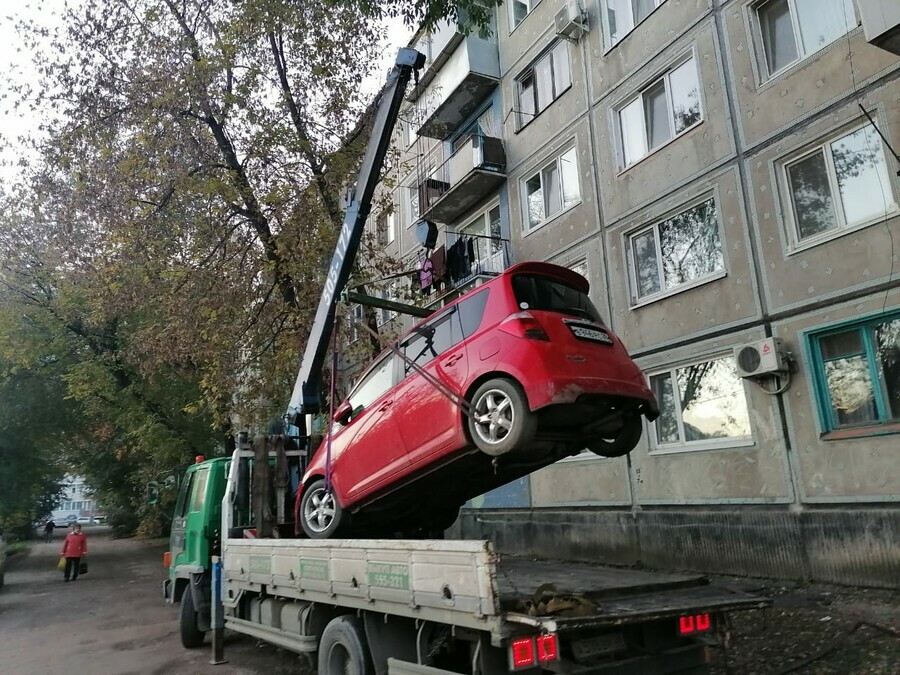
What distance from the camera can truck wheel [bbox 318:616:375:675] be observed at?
4.57m

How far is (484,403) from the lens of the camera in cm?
493

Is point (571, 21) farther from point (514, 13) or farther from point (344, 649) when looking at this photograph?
point (344, 649)

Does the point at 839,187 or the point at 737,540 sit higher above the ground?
the point at 839,187

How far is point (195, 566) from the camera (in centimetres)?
795

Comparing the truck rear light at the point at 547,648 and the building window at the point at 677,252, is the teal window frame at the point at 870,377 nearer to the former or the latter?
the building window at the point at 677,252

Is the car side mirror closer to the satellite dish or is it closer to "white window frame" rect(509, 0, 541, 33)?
the satellite dish

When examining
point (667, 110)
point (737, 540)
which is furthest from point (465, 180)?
point (737, 540)

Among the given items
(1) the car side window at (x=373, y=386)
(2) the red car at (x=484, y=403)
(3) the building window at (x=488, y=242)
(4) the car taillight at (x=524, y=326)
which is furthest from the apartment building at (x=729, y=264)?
(1) the car side window at (x=373, y=386)

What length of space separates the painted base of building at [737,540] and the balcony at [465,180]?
783 cm

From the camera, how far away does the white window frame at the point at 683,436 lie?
9328 millimetres

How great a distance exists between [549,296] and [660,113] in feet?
25.8

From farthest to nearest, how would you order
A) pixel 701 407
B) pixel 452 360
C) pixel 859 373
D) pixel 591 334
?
pixel 701 407, pixel 859 373, pixel 452 360, pixel 591 334

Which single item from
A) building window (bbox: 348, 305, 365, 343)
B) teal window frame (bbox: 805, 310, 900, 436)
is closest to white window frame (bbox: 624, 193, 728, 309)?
teal window frame (bbox: 805, 310, 900, 436)

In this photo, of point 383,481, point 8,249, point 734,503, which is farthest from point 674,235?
point 8,249
